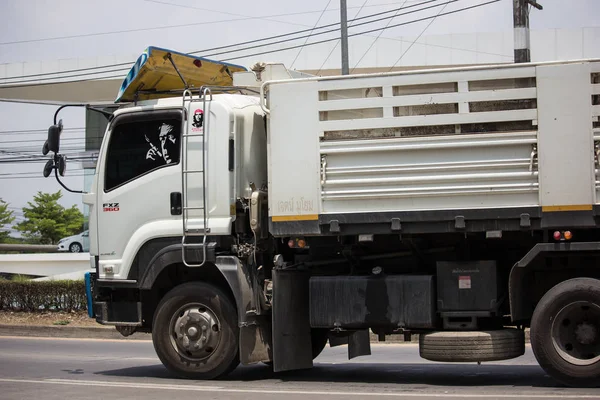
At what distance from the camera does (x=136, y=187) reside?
9992 millimetres

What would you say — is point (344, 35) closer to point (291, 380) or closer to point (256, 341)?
point (291, 380)

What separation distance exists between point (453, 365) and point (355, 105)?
4228mm

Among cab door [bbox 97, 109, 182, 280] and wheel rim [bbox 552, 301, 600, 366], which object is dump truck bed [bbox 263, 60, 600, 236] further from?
cab door [bbox 97, 109, 182, 280]

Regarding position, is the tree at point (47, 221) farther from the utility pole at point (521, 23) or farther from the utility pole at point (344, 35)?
the utility pole at point (521, 23)

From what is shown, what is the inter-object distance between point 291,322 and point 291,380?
0.85 metres

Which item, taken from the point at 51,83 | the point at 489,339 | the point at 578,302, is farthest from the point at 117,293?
the point at 51,83

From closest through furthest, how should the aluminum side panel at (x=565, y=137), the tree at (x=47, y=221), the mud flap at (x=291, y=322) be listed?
1. the aluminum side panel at (x=565, y=137)
2. the mud flap at (x=291, y=322)
3. the tree at (x=47, y=221)

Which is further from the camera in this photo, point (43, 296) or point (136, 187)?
point (43, 296)

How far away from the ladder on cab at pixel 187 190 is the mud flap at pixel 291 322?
90 centimetres

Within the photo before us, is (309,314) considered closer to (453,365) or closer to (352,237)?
(352,237)

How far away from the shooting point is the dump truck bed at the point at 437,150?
8.29 meters

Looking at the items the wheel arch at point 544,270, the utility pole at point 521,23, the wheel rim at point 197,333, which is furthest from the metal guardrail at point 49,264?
the wheel arch at point 544,270

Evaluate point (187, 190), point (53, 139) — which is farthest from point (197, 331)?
point (53, 139)

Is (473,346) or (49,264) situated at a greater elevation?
(49,264)
